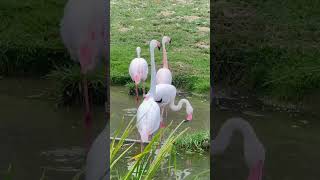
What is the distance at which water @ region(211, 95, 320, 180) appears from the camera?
1009 mm

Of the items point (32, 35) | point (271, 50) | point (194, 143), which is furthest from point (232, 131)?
point (194, 143)

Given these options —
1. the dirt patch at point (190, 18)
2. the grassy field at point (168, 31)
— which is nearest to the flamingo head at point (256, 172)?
the grassy field at point (168, 31)

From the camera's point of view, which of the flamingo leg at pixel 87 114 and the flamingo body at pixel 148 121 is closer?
the flamingo leg at pixel 87 114

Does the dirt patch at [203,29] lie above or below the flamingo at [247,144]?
above

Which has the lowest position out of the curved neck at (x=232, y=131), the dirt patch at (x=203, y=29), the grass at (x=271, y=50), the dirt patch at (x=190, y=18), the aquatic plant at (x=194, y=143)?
the aquatic plant at (x=194, y=143)

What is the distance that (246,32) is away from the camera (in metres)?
1.05

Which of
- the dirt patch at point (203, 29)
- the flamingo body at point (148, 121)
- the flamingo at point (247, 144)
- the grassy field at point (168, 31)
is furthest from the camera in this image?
the dirt patch at point (203, 29)

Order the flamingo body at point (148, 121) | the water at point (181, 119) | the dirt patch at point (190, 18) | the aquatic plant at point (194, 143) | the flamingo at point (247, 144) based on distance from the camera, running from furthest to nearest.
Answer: the dirt patch at point (190, 18) < the aquatic plant at point (194, 143) < the water at point (181, 119) < the flamingo body at point (148, 121) < the flamingo at point (247, 144)

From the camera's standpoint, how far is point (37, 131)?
1.03m

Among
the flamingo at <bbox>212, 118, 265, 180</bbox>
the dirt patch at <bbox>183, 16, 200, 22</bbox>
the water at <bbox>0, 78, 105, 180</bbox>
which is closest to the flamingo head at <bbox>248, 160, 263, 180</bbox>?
the flamingo at <bbox>212, 118, 265, 180</bbox>

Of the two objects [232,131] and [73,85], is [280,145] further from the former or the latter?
[73,85]

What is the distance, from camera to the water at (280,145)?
1009mm

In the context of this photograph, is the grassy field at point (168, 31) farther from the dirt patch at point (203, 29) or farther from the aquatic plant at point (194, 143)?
the aquatic plant at point (194, 143)

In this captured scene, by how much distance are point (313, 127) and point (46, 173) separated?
1.65 ft
